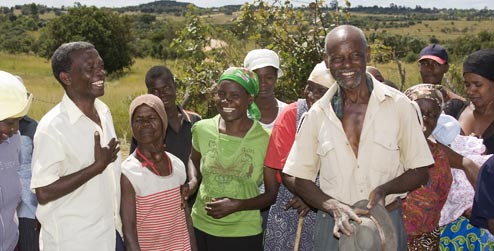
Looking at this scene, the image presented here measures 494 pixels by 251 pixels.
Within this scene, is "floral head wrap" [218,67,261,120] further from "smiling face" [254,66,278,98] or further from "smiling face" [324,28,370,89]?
"smiling face" [324,28,370,89]

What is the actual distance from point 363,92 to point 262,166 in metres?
0.85

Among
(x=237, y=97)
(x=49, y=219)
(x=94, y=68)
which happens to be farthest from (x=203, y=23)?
(x=49, y=219)

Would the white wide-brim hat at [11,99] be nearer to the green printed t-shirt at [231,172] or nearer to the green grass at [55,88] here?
the green printed t-shirt at [231,172]

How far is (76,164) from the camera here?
264cm

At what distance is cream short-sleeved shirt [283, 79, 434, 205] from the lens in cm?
255

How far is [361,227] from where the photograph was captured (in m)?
2.39

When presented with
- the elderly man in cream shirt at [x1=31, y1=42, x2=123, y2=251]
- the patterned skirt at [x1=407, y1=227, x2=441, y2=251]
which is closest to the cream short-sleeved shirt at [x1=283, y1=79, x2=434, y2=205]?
the patterned skirt at [x1=407, y1=227, x2=441, y2=251]

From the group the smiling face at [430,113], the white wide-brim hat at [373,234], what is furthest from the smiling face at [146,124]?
the smiling face at [430,113]

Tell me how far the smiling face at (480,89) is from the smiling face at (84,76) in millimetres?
2479

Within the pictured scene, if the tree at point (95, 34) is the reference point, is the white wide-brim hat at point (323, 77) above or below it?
above

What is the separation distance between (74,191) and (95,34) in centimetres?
2937

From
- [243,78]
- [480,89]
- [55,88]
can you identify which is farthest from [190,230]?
[55,88]

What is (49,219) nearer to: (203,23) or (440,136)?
(440,136)

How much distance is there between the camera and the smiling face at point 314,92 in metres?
3.22
